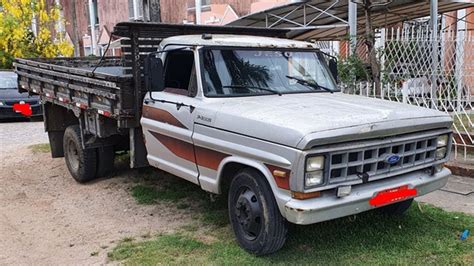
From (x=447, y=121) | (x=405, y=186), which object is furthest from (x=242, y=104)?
(x=447, y=121)

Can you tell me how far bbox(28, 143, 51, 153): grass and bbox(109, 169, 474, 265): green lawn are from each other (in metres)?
5.56

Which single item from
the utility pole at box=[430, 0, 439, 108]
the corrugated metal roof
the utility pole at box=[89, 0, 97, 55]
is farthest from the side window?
the utility pole at box=[89, 0, 97, 55]

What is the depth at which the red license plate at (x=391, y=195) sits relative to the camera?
4.11m

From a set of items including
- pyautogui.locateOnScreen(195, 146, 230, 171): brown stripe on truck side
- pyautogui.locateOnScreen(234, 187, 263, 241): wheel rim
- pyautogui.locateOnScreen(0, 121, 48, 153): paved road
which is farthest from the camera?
pyautogui.locateOnScreen(0, 121, 48, 153): paved road

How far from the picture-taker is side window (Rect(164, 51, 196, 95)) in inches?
203

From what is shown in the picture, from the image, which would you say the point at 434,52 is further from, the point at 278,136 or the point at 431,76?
the point at 278,136

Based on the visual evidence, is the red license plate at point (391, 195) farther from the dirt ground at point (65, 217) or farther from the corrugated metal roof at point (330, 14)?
the corrugated metal roof at point (330, 14)

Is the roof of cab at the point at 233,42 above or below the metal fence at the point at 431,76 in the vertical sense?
above

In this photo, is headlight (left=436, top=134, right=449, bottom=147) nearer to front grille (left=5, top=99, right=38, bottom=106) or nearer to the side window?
the side window

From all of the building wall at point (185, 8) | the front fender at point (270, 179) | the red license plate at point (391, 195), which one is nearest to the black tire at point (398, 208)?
the red license plate at point (391, 195)

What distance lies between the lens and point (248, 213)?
434 centimetres

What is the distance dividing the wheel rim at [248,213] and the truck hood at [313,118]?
583 mm

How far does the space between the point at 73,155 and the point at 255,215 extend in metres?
4.27

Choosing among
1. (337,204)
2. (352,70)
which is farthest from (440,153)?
(352,70)
